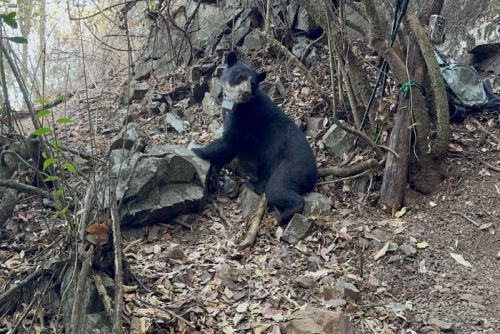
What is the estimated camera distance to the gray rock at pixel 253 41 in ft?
29.5

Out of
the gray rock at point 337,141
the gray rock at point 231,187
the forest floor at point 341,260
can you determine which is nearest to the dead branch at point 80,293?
the forest floor at point 341,260

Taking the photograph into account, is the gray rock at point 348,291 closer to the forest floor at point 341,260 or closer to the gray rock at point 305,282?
the forest floor at point 341,260

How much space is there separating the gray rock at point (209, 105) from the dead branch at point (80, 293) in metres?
4.79

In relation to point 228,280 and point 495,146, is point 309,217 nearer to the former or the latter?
point 228,280

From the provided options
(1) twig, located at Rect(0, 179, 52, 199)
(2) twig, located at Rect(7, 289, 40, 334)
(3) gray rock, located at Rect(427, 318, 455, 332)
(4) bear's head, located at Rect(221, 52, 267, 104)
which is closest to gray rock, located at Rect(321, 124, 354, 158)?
(4) bear's head, located at Rect(221, 52, 267, 104)

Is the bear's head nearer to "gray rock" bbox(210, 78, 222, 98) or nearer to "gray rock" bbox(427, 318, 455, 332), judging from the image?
"gray rock" bbox(210, 78, 222, 98)

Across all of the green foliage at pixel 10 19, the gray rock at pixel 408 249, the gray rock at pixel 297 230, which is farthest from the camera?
the gray rock at pixel 297 230

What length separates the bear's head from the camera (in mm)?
6316

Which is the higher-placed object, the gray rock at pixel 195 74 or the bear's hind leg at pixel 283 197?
the gray rock at pixel 195 74

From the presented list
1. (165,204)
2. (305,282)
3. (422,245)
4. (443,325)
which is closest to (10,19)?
(165,204)

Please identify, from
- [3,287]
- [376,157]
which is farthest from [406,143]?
[3,287]

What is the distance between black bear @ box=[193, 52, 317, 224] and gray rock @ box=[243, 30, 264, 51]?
2.41 m

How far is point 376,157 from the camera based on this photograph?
597 centimetres

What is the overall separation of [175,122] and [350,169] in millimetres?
3367
